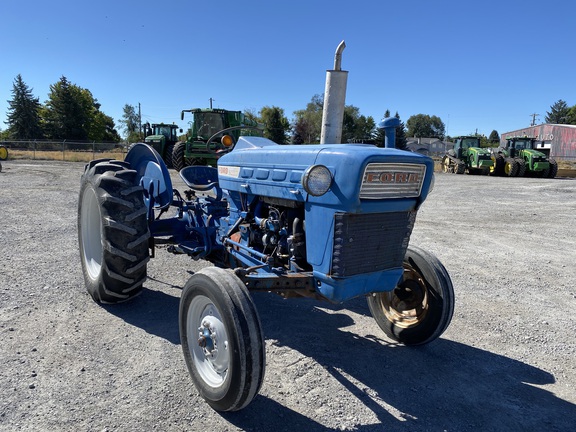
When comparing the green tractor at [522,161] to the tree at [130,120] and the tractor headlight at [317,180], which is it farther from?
the tree at [130,120]

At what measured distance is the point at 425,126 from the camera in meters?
113

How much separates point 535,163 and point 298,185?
2423cm

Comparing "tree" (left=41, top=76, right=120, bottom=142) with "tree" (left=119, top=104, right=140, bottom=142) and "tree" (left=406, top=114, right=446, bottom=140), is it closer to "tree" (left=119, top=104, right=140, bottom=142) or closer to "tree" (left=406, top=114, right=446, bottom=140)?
"tree" (left=119, top=104, right=140, bottom=142)

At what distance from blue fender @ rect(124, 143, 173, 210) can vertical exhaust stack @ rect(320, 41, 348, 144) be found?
1.69 meters

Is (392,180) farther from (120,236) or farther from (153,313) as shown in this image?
(153,313)

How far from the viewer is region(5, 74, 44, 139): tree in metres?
49.2

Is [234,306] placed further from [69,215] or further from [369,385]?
[69,215]

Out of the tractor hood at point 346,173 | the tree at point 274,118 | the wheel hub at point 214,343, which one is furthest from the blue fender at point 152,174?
the tree at point 274,118

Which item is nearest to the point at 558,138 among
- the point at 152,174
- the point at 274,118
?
the point at 274,118

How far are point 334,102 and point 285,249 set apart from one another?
146cm

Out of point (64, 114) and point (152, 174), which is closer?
point (152, 174)

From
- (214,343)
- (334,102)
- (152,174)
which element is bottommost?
(214,343)

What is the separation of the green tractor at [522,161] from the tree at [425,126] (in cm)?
8851

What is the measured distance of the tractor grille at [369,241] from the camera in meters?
2.58
